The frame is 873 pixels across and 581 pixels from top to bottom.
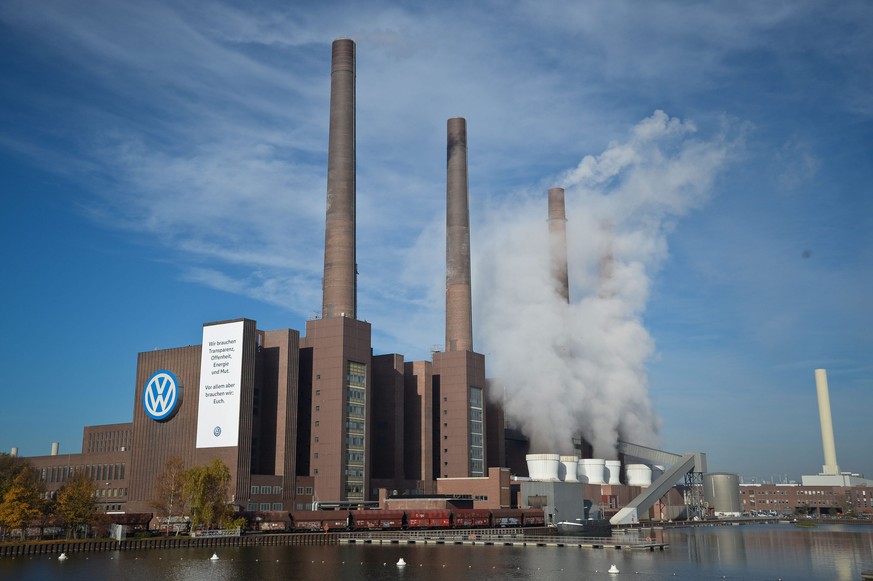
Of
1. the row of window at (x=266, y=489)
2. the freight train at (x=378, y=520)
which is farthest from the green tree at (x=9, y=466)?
the freight train at (x=378, y=520)

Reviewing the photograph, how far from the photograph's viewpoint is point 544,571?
72938mm

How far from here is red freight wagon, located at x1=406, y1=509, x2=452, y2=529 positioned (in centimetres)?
12294

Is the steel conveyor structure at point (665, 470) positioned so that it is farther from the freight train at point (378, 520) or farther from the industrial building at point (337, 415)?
the freight train at point (378, 520)

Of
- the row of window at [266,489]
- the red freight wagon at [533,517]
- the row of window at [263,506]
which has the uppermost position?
the row of window at [266,489]

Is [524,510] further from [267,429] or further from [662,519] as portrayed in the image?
[662,519]

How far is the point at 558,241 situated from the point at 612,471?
175 ft

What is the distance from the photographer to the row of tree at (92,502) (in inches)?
3784

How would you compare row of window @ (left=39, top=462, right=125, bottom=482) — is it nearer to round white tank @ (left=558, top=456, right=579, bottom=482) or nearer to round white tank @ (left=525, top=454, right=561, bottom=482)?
round white tank @ (left=525, top=454, right=561, bottom=482)

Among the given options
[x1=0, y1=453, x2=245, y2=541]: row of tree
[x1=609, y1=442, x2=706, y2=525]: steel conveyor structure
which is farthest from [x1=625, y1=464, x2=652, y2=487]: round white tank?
[x1=0, y1=453, x2=245, y2=541]: row of tree

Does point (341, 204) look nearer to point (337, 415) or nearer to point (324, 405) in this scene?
point (324, 405)

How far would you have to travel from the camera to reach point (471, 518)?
12731 centimetres

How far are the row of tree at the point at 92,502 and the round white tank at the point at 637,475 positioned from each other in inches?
4149

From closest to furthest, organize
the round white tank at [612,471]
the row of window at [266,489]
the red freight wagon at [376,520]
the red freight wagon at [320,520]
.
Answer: the red freight wagon at [320,520] < the red freight wagon at [376,520] < the row of window at [266,489] < the round white tank at [612,471]

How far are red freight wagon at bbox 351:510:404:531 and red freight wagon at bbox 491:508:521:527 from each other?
57.4 feet
